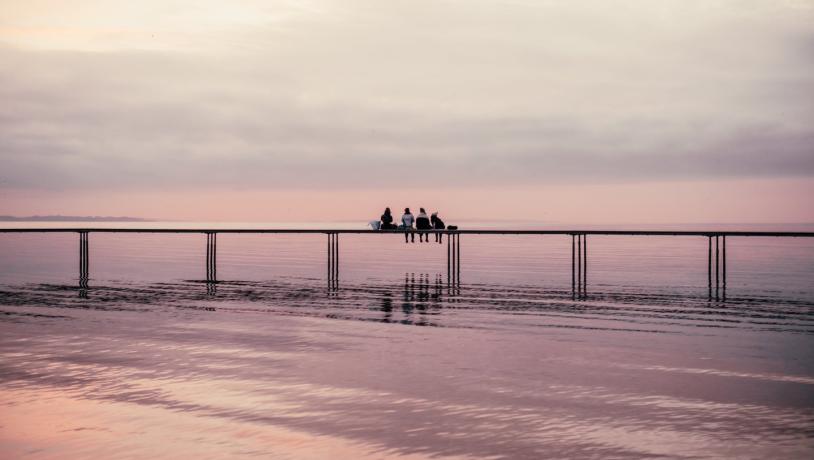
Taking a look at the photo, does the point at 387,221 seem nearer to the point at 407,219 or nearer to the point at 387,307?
the point at 407,219

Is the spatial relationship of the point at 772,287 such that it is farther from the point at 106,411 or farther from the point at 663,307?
the point at 106,411

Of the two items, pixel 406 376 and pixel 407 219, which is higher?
pixel 407 219

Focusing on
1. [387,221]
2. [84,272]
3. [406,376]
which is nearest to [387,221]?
[387,221]

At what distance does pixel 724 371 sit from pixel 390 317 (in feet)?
21.9

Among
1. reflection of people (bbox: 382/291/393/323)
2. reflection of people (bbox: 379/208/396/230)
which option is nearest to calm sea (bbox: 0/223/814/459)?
reflection of people (bbox: 382/291/393/323)

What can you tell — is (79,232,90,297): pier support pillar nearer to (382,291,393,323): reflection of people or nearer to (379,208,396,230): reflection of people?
(382,291,393,323): reflection of people

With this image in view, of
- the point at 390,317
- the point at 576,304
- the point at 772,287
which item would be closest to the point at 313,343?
the point at 390,317

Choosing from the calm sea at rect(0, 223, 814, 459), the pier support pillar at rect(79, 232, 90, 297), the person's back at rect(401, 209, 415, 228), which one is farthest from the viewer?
the person's back at rect(401, 209, 415, 228)

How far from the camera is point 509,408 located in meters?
7.69

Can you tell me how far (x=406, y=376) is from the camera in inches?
363

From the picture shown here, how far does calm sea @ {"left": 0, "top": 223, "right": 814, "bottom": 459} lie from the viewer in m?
6.56

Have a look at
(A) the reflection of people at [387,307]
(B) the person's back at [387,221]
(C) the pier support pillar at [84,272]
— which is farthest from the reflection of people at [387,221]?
(A) the reflection of people at [387,307]

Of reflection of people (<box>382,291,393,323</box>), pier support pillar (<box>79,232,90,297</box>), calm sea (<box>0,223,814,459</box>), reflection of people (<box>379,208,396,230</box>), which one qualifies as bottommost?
calm sea (<box>0,223,814,459</box>)

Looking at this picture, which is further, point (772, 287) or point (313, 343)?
point (772, 287)
